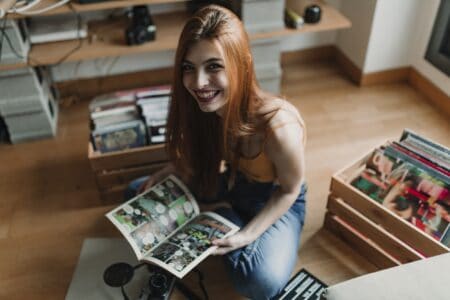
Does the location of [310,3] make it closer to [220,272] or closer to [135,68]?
[135,68]

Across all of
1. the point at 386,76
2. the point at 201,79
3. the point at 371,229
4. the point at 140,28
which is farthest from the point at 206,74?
the point at 386,76

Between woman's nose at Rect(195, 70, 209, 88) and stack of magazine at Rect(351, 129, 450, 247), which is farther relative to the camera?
stack of magazine at Rect(351, 129, 450, 247)

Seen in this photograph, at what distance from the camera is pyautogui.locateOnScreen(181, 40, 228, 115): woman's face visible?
3.20 ft

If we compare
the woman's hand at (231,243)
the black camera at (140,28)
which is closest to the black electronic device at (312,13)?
the black camera at (140,28)

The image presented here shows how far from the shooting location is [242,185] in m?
1.33

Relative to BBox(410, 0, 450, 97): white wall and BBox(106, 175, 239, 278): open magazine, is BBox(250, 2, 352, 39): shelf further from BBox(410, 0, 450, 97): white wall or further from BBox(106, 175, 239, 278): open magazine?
BBox(106, 175, 239, 278): open magazine

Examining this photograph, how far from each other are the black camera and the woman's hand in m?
0.94

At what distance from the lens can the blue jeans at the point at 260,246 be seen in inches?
46.8

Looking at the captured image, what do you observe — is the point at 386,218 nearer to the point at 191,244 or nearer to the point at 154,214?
the point at 191,244

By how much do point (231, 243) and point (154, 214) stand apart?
0.82ft

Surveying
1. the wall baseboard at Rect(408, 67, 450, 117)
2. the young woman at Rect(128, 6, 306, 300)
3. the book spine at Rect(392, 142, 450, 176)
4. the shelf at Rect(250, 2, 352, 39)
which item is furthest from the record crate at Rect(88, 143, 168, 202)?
the wall baseboard at Rect(408, 67, 450, 117)

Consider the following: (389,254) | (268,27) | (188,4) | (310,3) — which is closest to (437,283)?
(389,254)

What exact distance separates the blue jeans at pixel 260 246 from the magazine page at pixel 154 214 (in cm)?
10

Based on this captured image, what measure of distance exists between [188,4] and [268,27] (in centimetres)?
42
